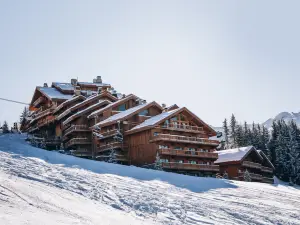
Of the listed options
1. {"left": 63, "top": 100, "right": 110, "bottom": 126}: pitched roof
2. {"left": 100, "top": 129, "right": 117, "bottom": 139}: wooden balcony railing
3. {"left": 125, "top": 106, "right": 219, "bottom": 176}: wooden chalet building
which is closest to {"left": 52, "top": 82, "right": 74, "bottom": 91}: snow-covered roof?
{"left": 63, "top": 100, "right": 110, "bottom": 126}: pitched roof

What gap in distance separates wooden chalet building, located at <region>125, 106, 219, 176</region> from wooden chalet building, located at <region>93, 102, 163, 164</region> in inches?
39.8

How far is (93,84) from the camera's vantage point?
71.0m

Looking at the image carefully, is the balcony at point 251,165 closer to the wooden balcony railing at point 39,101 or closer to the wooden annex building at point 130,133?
the wooden annex building at point 130,133

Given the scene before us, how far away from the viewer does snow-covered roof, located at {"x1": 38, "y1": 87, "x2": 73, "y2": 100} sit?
205 ft

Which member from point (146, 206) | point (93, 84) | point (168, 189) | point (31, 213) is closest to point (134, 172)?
point (168, 189)

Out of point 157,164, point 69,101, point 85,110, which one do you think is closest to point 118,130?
point 85,110

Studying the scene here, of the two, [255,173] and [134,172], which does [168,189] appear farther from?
[255,173]

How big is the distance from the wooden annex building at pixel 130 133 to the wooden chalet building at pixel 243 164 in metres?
0.59

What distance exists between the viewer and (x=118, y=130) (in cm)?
4919

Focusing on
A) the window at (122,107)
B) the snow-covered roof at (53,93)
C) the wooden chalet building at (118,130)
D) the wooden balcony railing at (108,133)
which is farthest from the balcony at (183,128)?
the snow-covered roof at (53,93)

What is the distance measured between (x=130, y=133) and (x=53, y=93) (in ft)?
72.3

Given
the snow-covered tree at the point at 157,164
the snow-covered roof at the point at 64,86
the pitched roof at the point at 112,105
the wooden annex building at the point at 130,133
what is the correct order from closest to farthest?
the snow-covered tree at the point at 157,164 < the wooden annex building at the point at 130,133 < the pitched roof at the point at 112,105 < the snow-covered roof at the point at 64,86

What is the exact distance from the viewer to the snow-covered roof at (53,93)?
62.5 meters

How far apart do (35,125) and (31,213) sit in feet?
186
